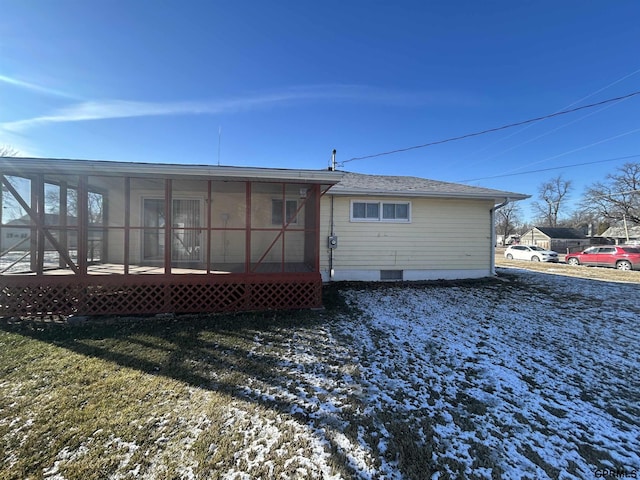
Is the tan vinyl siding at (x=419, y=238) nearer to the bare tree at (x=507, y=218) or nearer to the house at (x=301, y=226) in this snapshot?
the house at (x=301, y=226)

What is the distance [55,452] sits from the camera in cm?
211

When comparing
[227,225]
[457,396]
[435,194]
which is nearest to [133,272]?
[227,225]

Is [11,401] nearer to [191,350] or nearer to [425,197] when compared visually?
[191,350]

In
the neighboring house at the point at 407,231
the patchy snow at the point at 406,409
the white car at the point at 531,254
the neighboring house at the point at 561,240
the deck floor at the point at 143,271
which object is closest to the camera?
the patchy snow at the point at 406,409

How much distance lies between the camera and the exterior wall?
26.6 feet

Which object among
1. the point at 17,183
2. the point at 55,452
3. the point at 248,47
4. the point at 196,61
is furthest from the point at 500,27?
the point at 17,183

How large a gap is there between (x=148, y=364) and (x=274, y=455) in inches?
94.0

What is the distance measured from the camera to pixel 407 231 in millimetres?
8359

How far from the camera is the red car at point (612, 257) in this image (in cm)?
1524

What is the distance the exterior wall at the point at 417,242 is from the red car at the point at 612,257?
13.8 metres

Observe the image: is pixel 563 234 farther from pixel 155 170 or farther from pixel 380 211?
pixel 155 170

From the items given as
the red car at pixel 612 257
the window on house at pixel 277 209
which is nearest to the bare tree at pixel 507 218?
the red car at pixel 612 257

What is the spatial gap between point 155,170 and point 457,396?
592cm

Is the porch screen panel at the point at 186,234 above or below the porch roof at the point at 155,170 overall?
below
